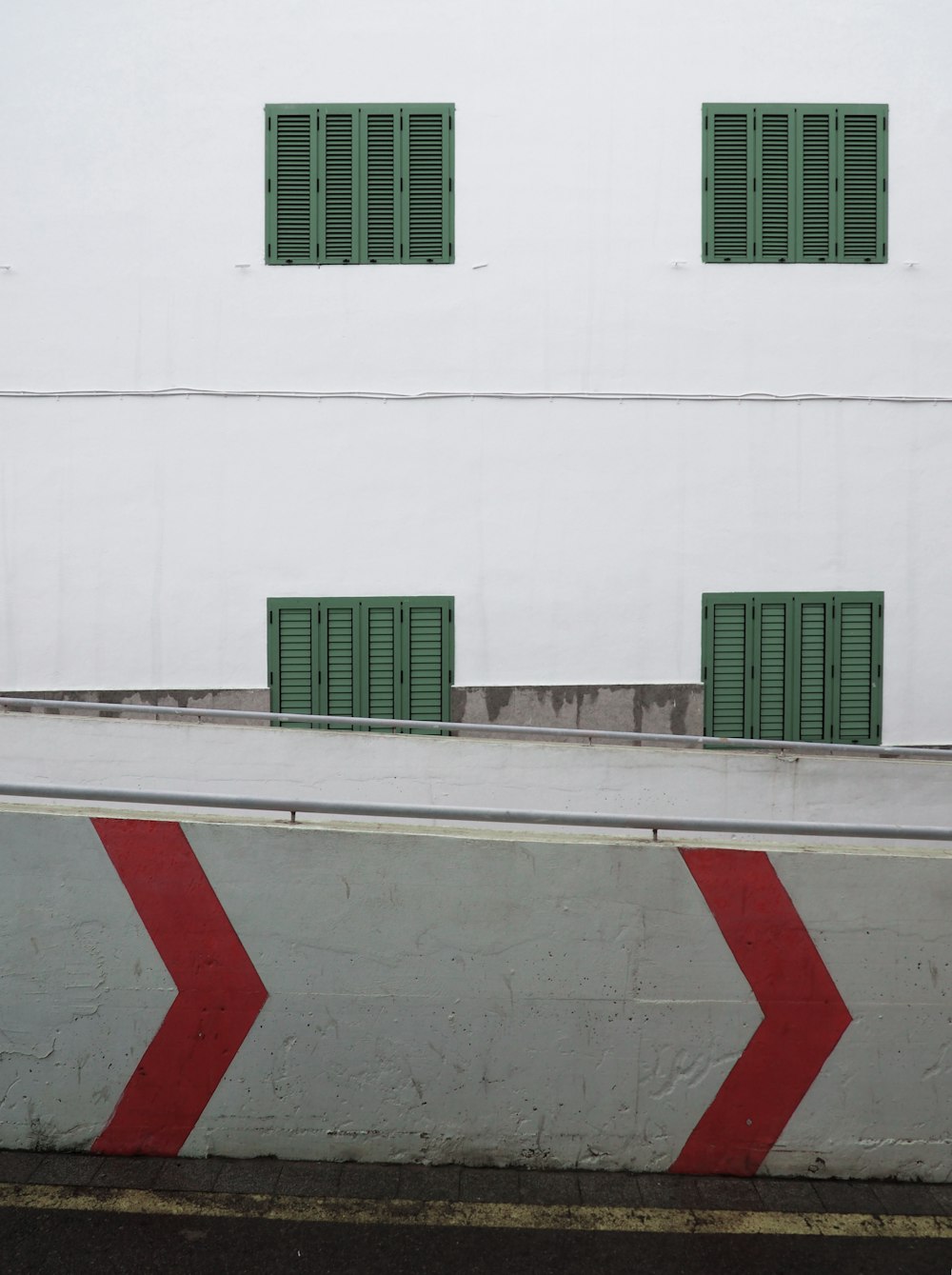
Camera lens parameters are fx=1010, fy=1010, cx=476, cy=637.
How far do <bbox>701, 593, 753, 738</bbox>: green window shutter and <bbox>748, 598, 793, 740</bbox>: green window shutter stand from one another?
2.6 inches

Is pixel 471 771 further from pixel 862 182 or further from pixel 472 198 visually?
pixel 862 182

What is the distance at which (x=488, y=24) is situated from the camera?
31.6 feet

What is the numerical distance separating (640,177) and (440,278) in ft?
7.16

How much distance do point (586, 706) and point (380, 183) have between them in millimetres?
5417

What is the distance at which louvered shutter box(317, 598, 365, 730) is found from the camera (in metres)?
9.84

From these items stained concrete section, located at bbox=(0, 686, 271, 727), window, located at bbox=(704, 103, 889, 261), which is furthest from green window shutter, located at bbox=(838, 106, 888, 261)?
stained concrete section, located at bbox=(0, 686, 271, 727)

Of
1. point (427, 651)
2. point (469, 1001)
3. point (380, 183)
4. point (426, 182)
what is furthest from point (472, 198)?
point (469, 1001)

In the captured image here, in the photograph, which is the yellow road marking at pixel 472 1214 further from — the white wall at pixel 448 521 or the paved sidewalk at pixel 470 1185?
the white wall at pixel 448 521

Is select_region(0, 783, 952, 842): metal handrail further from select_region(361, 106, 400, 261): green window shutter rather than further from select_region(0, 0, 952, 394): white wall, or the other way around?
select_region(361, 106, 400, 261): green window shutter

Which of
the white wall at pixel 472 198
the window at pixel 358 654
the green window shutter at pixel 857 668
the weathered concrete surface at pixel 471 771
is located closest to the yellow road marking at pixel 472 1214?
the weathered concrete surface at pixel 471 771

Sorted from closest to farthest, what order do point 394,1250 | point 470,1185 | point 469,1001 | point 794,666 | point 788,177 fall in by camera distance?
point 394,1250
point 470,1185
point 469,1001
point 788,177
point 794,666

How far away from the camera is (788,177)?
9.81 m

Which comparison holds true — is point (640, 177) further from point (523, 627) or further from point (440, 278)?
point (523, 627)

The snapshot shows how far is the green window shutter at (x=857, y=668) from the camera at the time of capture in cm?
1002
